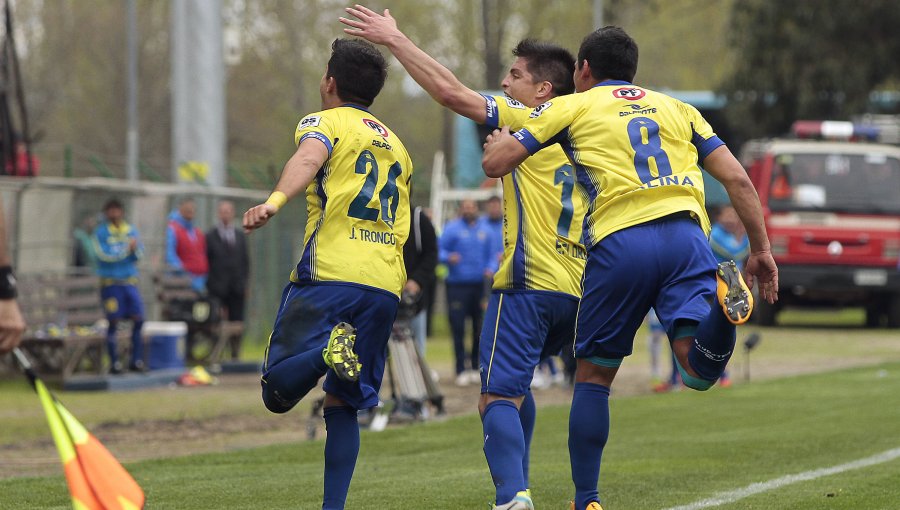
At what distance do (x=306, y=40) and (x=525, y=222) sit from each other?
150ft

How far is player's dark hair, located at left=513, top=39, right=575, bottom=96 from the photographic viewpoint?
738 cm

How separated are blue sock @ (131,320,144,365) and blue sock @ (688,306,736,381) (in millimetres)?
12235

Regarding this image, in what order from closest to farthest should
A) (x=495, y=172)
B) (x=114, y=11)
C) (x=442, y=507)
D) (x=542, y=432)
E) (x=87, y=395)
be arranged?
(x=495, y=172) → (x=442, y=507) → (x=542, y=432) → (x=87, y=395) → (x=114, y=11)

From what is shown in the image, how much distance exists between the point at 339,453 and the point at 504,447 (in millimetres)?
715

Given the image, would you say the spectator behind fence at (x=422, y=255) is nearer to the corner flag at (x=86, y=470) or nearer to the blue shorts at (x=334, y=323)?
the blue shorts at (x=334, y=323)

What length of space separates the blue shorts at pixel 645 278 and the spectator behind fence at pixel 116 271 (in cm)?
1156

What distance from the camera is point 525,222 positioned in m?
7.21

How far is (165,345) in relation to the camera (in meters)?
18.5

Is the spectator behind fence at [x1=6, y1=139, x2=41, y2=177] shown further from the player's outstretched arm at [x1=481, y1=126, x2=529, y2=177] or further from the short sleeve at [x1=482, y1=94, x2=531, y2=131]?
the player's outstretched arm at [x1=481, y1=126, x2=529, y2=177]

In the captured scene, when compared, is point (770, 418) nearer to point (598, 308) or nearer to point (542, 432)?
point (542, 432)

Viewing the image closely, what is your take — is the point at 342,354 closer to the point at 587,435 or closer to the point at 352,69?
the point at 587,435

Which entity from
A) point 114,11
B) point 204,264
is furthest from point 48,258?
point 114,11

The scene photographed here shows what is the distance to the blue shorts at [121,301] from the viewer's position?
56.9ft

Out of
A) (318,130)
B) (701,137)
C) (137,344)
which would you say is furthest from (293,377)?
(137,344)
